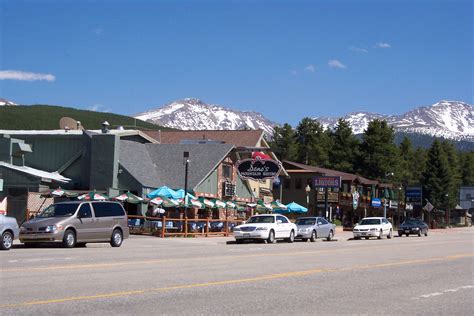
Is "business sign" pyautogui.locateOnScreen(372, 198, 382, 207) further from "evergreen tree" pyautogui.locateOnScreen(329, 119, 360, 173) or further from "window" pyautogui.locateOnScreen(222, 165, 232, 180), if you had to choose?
"window" pyautogui.locateOnScreen(222, 165, 232, 180)

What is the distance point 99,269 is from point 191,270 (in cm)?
226

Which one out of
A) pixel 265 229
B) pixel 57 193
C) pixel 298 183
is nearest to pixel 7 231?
pixel 265 229

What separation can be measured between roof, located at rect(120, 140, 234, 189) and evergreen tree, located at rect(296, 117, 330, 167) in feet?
169

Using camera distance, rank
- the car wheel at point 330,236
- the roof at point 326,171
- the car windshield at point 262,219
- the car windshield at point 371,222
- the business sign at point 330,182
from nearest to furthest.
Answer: the car windshield at point 262,219 < the car wheel at point 330,236 < the car windshield at point 371,222 < the business sign at point 330,182 < the roof at point 326,171

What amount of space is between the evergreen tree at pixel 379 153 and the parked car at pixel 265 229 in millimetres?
62931

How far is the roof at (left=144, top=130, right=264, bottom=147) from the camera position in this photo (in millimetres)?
65812

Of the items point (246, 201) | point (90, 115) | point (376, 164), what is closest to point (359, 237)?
point (246, 201)

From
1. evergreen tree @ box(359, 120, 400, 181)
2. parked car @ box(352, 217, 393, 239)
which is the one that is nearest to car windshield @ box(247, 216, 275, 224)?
parked car @ box(352, 217, 393, 239)

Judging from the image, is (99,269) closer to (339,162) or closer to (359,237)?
(359,237)

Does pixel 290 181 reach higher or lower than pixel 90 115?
lower

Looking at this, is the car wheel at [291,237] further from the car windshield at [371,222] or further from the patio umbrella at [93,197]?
the car windshield at [371,222]

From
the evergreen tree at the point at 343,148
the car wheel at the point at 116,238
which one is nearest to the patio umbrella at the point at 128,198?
the car wheel at the point at 116,238

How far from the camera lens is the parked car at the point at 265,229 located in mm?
35000

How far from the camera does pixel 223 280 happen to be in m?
15.3
